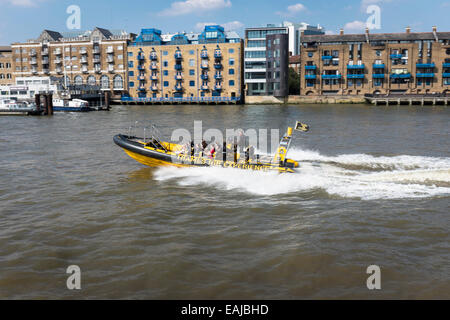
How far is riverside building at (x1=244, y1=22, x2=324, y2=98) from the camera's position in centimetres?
8594

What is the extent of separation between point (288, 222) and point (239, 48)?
80.3m

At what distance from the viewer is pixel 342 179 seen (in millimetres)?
15250

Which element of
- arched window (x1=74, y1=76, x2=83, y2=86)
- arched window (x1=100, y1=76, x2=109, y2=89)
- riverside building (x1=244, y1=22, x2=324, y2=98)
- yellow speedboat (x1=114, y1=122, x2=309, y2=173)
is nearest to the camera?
yellow speedboat (x1=114, y1=122, x2=309, y2=173)

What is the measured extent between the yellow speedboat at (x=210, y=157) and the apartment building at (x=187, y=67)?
227 ft

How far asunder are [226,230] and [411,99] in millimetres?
73481

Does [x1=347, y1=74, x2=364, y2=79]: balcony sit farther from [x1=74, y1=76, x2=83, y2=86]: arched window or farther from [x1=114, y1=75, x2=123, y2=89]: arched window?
[x1=74, y1=76, x2=83, y2=86]: arched window

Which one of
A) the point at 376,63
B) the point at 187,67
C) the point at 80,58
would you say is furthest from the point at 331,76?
the point at 80,58

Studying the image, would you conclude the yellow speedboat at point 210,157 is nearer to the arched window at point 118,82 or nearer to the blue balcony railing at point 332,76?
the blue balcony railing at point 332,76

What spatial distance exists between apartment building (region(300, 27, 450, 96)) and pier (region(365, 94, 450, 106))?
5950mm

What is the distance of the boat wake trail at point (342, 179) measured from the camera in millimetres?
13758

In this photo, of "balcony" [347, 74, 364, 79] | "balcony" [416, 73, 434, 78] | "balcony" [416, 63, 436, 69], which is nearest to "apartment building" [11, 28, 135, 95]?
"balcony" [347, 74, 364, 79]
